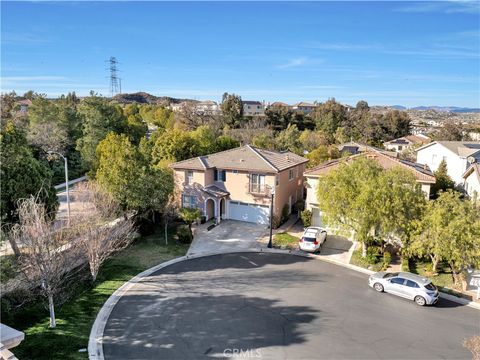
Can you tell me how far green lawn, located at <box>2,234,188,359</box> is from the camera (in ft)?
46.8

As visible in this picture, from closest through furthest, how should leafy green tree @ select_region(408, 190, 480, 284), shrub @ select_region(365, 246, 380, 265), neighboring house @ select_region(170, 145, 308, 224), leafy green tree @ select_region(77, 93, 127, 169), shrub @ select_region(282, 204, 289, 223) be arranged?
leafy green tree @ select_region(408, 190, 480, 284) → shrub @ select_region(365, 246, 380, 265) → neighboring house @ select_region(170, 145, 308, 224) → shrub @ select_region(282, 204, 289, 223) → leafy green tree @ select_region(77, 93, 127, 169)

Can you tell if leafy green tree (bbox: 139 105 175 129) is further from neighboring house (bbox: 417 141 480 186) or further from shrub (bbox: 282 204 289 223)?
neighboring house (bbox: 417 141 480 186)

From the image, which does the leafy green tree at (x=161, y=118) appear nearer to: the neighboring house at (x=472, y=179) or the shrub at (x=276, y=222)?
the shrub at (x=276, y=222)

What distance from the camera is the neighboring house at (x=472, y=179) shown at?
29172 mm

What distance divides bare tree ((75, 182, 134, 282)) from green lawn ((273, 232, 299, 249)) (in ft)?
35.2

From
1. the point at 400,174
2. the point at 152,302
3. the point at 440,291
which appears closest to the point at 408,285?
the point at 440,291

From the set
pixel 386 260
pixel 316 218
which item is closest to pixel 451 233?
pixel 386 260

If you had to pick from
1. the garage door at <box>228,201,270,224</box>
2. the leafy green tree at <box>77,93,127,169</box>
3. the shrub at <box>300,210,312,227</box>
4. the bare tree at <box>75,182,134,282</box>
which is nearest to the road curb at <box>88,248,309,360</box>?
the bare tree at <box>75,182,134,282</box>

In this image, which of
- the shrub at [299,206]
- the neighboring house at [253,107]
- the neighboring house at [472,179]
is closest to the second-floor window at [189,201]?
the shrub at [299,206]

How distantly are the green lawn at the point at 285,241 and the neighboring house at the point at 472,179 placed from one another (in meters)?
14.7

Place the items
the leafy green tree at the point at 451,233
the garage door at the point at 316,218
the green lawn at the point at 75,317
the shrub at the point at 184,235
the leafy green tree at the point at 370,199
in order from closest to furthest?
1. the green lawn at the point at 75,317
2. the leafy green tree at the point at 451,233
3. the leafy green tree at the point at 370,199
4. the shrub at the point at 184,235
5. the garage door at the point at 316,218

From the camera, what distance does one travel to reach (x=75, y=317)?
16859 millimetres

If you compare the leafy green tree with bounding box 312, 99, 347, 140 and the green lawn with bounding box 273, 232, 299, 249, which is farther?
the leafy green tree with bounding box 312, 99, 347, 140

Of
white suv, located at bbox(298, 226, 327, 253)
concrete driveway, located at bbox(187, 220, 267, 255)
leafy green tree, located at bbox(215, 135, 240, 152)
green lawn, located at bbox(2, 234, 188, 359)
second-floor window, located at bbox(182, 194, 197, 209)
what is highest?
leafy green tree, located at bbox(215, 135, 240, 152)
